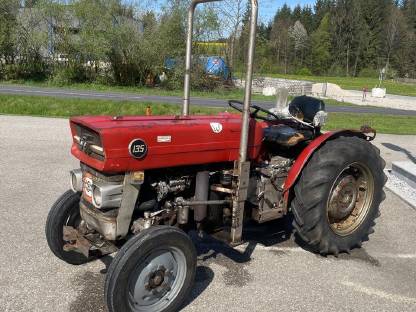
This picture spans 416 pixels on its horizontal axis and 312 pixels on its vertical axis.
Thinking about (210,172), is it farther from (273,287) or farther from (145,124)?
(273,287)

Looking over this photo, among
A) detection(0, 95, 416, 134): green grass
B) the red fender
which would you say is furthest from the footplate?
detection(0, 95, 416, 134): green grass

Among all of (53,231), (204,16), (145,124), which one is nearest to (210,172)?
(145,124)

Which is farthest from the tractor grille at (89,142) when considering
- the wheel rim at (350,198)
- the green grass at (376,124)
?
the green grass at (376,124)

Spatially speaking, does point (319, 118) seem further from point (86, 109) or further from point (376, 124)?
point (376, 124)

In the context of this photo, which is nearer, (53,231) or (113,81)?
(53,231)

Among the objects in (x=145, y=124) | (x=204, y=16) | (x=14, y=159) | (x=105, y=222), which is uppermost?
(x=204, y=16)

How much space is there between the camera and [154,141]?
9.98 ft

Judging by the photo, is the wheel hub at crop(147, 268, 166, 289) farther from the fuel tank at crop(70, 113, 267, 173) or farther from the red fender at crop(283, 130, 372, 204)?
the red fender at crop(283, 130, 372, 204)

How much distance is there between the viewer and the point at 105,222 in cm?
310

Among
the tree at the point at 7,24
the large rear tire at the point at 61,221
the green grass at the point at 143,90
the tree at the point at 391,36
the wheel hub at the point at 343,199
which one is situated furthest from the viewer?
the tree at the point at 391,36

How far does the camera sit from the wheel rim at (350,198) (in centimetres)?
413

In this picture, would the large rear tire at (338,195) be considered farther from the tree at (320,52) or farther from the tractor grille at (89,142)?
the tree at (320,52)

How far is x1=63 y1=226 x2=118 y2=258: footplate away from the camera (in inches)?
128

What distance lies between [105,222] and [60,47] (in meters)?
23.1
